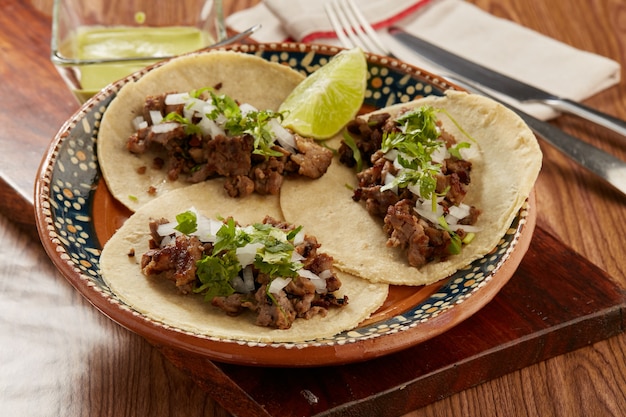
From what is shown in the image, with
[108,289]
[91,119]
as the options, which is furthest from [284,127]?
[108,289]

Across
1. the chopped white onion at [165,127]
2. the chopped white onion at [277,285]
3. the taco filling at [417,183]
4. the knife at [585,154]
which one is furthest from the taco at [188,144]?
the knife at [585,154]

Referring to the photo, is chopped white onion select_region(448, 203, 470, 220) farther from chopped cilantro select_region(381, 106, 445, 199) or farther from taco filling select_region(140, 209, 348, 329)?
taco filling select_region(140, 209, 348, 329)

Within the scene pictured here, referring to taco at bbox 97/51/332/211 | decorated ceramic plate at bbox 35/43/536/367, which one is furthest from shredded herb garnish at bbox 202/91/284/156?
decorated ceramic plate at bbox 35/43/536/367

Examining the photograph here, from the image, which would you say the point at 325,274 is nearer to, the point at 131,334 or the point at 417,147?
the point at 417,147

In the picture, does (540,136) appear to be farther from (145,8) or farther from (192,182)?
(145,8)

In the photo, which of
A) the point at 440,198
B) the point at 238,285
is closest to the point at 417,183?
the point at 440,198

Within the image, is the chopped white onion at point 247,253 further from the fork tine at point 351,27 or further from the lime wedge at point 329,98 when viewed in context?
the fork tine at point 351,27
